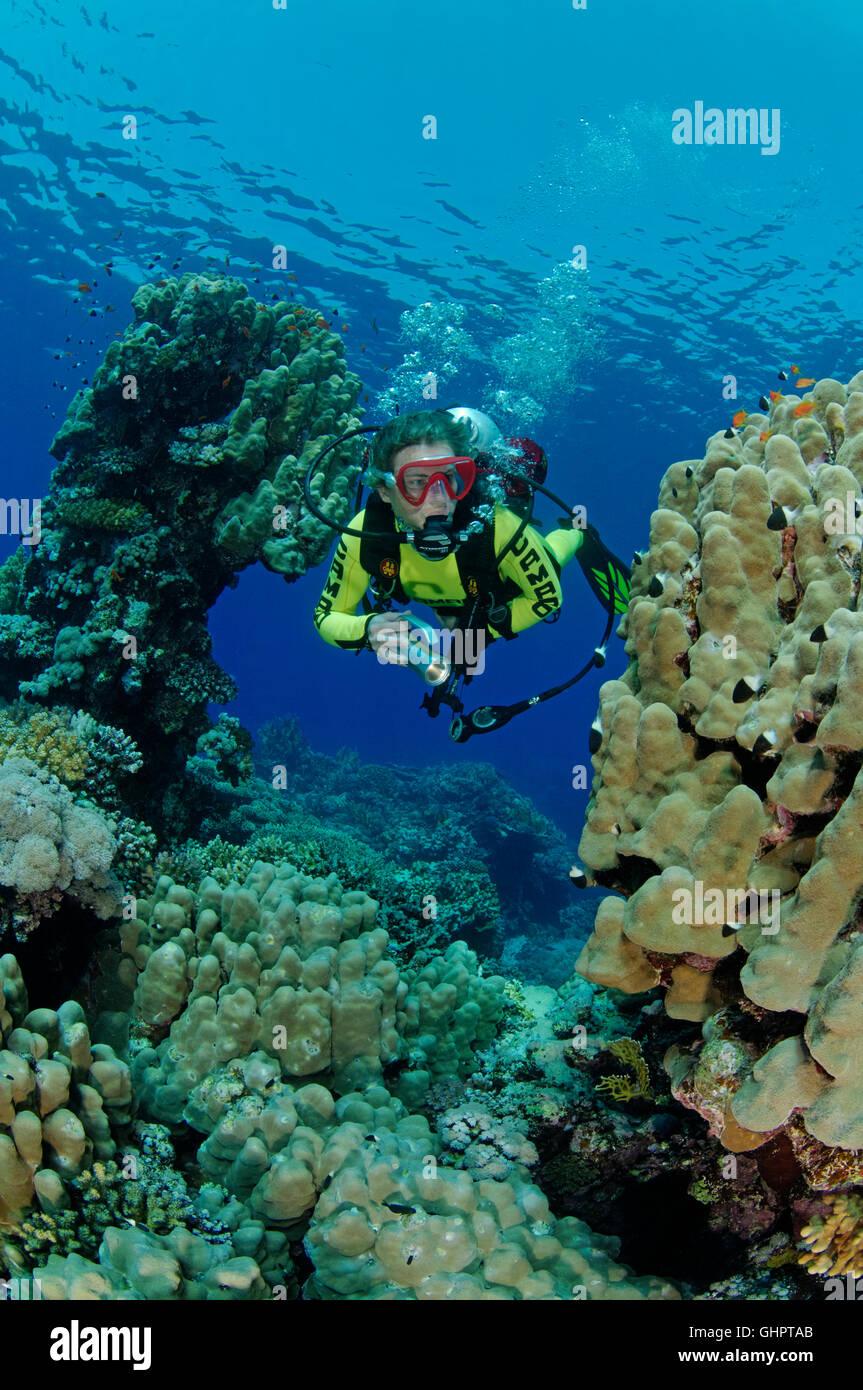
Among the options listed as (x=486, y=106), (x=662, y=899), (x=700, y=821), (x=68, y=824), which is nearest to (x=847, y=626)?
(x=700, y=821)

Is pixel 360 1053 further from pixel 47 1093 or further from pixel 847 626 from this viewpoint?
pixel 847 626

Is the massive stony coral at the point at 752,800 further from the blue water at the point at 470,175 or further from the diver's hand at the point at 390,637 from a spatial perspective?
the blue water at the point at 470,175

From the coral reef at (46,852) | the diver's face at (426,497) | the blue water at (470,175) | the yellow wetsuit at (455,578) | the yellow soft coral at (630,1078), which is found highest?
the blue water at (470,175)

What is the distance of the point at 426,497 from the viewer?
454cm

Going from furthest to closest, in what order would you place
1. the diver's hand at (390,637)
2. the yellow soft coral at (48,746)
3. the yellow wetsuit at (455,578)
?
the yellow soft coral at (48,746)
the yellow wetsuit at (455,578)
the diver's hand at (390,637)

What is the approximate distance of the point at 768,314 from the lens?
23.7 m

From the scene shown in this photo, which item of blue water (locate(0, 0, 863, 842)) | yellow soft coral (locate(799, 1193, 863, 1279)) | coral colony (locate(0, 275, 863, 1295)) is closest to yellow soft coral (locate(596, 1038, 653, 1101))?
coral colony (locate(0, 275, 863, 1295))

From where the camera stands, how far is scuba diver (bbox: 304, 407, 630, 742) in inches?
174

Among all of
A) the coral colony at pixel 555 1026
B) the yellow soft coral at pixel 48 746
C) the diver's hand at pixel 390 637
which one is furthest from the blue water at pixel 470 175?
the coral colony at pixel 555 1026

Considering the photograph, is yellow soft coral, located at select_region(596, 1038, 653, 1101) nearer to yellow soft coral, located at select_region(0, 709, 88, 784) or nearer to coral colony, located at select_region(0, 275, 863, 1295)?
coral colony, located at select_region(0, 275, 863, 1295)

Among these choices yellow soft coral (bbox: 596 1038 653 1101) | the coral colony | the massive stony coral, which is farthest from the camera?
yellow soft coral (bbox: 596 1038 653 1101)

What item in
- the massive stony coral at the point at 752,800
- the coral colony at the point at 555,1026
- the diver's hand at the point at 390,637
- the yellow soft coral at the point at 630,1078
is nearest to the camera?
the massive stony coral at the point at 752,800

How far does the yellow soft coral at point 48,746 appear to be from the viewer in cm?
549

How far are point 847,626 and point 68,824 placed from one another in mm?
4152
